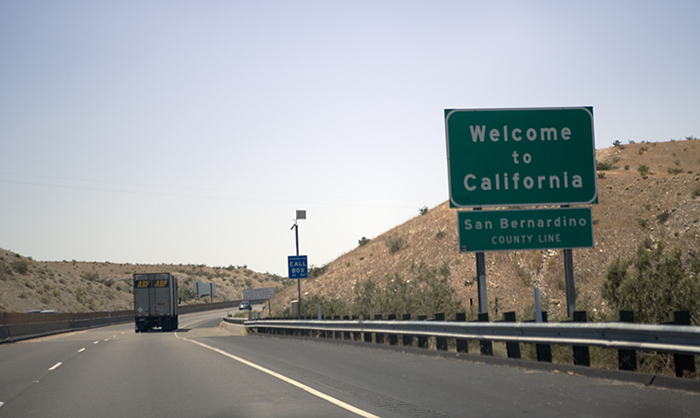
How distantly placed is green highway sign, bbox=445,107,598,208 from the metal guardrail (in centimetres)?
345

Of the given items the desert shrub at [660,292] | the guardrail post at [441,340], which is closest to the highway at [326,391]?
the guardrail post at [441,340]

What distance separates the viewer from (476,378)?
38.8ft

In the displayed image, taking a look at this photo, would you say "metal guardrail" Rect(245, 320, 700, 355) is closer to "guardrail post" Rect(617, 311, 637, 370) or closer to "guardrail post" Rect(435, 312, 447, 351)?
"guardrail post" Rect(617, 311, 637, 370)

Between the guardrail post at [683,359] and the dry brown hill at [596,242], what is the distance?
52.2 feet

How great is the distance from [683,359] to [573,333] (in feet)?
7.40

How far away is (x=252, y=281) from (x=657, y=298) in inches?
6558

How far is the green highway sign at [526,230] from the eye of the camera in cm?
1677

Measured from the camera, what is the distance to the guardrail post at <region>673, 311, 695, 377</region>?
9.04 m

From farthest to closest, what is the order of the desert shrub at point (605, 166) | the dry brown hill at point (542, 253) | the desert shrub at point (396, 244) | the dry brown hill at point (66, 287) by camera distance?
the dry brown hill at point (66, 287) < the desert shrub at point (396, 244) < the desert shrub at point (605, 166) < the dry brown hill at point (542, 253)

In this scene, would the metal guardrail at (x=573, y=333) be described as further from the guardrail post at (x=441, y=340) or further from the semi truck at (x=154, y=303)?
the semi truck at (x=154, y=303)

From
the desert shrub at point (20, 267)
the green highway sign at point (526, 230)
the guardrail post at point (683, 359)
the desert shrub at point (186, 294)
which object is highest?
the desert shrub at point (20, 267)

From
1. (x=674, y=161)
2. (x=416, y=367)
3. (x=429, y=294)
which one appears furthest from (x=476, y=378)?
(x=674, y=161)

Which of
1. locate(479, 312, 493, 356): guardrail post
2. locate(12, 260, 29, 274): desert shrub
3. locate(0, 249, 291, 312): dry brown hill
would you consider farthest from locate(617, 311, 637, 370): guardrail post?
locate(12, 260, 29, 274): desert shrub

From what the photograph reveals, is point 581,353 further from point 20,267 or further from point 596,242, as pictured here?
point 20,267
